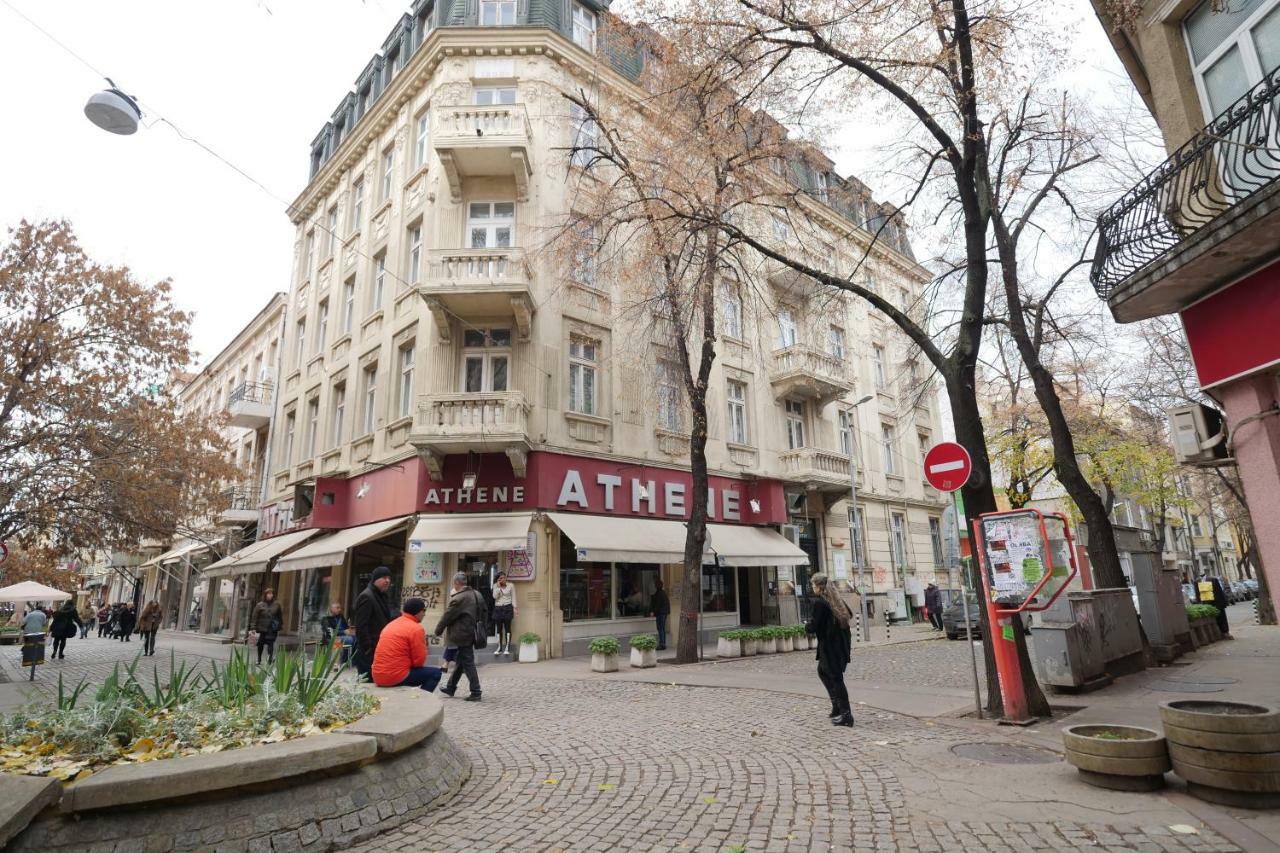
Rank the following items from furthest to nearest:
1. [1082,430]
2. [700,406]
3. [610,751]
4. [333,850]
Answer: [1082,430] → [700,406] → [610,751] → [333,850]

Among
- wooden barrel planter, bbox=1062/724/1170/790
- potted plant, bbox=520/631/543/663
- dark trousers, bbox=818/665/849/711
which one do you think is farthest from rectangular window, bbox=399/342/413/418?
wooden barrel planter, bbox=1062/724/1170/790

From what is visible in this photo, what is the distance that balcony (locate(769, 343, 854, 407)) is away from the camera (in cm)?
2270

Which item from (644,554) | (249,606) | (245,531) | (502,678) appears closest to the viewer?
(502,678)

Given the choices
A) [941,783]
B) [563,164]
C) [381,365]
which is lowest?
[941,783]

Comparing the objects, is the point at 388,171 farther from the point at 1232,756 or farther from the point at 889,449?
the point at 1232,756

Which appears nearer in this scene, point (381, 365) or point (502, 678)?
point (502, 678)

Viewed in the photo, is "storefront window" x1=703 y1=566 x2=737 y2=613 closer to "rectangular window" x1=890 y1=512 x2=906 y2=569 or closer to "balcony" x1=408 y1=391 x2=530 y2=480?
"balcony" x1=408 y1=391 x2=530 y2=480

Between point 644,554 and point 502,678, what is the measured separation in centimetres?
501

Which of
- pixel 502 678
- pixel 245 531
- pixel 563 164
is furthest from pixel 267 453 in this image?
pixel 502 678

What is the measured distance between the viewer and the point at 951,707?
8.21 m

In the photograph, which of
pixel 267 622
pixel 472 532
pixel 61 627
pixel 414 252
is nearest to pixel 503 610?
pixel 472 532

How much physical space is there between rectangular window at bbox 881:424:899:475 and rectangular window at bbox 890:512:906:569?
6.12 ft

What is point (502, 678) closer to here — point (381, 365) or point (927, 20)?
point (381, 365)

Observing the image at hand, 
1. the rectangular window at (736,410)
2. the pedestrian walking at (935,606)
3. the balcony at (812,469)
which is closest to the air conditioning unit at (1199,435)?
the rectangular window at (736,410)
